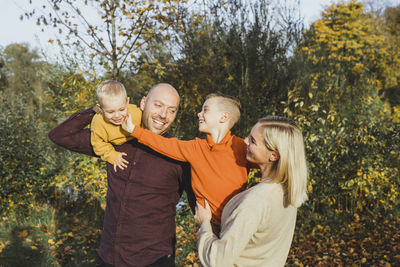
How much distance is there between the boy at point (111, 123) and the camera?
7.28 feet

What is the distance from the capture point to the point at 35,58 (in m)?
25.3

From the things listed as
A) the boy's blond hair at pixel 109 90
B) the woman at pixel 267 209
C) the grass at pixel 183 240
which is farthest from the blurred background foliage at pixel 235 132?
the woman at pixel 267 209

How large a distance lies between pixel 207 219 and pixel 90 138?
110cm

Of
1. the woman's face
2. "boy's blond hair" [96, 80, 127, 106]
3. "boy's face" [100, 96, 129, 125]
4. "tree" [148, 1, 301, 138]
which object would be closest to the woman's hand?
the woman's face

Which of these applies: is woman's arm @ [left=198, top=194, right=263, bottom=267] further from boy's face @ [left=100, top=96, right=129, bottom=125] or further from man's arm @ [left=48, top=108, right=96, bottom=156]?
man's arm @ [left=48, top=108, right=96, bottom=156]

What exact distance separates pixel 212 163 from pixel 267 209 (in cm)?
57

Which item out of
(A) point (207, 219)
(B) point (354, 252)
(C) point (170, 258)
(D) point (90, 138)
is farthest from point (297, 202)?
(B) point (354, 252)

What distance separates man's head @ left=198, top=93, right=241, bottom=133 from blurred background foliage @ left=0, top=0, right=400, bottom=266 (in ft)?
10.9

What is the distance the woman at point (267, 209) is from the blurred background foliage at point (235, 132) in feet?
11.9

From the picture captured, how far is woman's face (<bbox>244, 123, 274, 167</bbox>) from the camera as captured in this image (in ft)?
5.32

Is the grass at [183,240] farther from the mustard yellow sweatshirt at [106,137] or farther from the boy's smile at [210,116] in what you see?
the boy's smile at [210,116]

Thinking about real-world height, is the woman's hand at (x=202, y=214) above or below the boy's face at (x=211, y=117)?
below

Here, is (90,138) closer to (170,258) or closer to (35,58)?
(170,258)

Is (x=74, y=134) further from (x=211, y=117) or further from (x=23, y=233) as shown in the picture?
(x=23, y=233)
